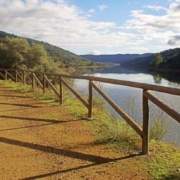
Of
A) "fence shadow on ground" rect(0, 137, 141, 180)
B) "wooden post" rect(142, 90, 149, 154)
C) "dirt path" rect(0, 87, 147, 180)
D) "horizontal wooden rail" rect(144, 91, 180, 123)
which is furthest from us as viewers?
"wooden post" rect(142, 90, 149, 154)

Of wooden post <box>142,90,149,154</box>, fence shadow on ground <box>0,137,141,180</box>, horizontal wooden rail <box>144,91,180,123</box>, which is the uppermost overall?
horizontal wooden rail <box>144,91,180,123</box>

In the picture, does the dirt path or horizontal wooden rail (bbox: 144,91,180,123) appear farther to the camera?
the dirt path

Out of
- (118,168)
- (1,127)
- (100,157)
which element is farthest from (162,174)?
(1,127)

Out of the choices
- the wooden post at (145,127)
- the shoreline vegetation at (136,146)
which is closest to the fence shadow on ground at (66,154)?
the wooden post at (145,127)

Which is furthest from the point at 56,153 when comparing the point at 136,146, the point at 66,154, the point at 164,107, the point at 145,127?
the point at 164,107

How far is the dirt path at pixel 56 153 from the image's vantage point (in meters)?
6.54

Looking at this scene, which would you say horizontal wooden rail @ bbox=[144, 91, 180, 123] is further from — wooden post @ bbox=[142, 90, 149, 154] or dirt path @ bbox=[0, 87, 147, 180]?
dirt path @ bbox=[0, 87, 147, 180]

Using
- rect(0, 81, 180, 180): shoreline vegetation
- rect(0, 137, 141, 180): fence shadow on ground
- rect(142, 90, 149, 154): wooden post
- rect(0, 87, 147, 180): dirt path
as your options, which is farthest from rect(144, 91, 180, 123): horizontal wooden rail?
rect(0, 137, 141, 180): fence shadow on ground

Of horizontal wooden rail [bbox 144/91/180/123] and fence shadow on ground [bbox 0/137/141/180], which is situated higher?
horizontal wooden rail [bbox 144/91/180/123]

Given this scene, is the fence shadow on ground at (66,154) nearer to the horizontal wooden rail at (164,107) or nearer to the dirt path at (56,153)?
the dirt path at (56,153)

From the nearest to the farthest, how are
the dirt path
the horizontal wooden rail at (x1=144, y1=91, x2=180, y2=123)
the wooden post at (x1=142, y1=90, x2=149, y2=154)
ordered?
1. the horizontal wooden rail at (x1=144, y1=91, x2=180, y2=123)
2. the dirt path
3. the wooden post at (x1=142, y1=90, x2=149, y2=154)

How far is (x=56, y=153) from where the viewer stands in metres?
7.75

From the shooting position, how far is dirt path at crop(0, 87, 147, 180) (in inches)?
257

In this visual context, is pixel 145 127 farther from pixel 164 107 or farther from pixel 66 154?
pixel 66 154
